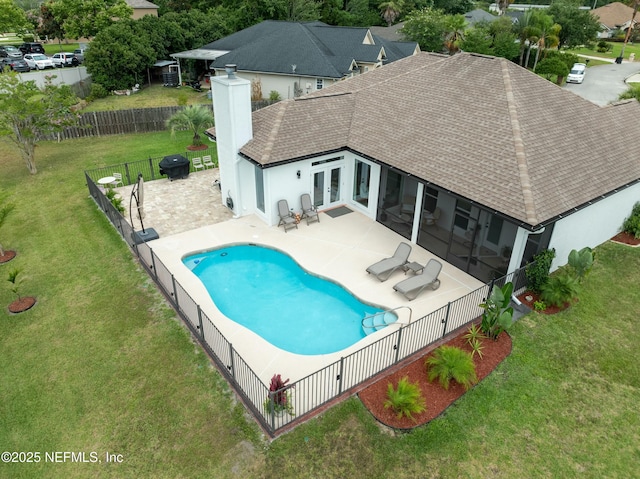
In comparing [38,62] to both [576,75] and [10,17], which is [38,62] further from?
[576,75]

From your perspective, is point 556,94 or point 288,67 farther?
point 288,67

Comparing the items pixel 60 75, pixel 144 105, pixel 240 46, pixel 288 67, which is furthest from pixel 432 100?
pixel 60 75

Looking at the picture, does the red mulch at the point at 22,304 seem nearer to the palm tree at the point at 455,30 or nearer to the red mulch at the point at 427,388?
the red mulch at the point at 427,388

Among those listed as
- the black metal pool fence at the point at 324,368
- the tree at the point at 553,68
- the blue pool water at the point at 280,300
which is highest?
the tree at the point at 553,68

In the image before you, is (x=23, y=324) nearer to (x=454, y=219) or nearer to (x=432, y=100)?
(x=454, y=219)

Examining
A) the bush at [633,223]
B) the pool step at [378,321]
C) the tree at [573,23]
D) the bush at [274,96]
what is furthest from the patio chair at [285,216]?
the tree at [573,23]
